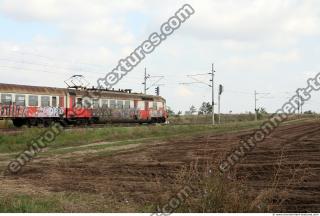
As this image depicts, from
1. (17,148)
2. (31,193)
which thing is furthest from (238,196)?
(17,148)

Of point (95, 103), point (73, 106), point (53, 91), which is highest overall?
point (53, 91)

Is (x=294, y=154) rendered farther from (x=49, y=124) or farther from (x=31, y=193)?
(x=49, y=124)

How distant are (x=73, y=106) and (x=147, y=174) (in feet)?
76.1

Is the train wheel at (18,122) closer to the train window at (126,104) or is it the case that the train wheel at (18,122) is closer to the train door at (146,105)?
the train window at (126,104)

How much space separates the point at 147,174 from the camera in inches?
578

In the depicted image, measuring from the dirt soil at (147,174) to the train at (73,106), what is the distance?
497 inches

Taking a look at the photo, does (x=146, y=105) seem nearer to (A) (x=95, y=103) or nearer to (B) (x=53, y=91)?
(A) (x=95, y=103)

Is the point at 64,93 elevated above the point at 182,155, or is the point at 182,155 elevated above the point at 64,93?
the point at 64,93

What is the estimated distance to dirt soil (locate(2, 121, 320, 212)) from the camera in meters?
11.1

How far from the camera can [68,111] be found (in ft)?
119

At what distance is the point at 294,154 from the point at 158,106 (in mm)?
31138

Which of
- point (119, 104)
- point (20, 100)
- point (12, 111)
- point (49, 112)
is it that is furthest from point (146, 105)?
point (12, 111)

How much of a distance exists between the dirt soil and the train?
12.6 meters

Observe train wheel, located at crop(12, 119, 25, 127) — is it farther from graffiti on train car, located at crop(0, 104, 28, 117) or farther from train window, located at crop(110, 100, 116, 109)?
train window, located at crop(110, 100, 116, 109)
